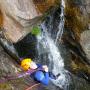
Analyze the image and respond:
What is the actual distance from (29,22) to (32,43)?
1112 millimetres

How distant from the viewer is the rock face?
628 centimetres

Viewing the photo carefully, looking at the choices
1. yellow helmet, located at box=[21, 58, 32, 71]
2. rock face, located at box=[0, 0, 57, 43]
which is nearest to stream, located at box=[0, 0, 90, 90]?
yellow helmet, located at box=[21, 58, 32, 71]

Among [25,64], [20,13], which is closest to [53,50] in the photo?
[25,64]

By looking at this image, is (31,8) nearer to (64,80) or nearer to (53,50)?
(53,50)

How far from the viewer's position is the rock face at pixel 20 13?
628cm

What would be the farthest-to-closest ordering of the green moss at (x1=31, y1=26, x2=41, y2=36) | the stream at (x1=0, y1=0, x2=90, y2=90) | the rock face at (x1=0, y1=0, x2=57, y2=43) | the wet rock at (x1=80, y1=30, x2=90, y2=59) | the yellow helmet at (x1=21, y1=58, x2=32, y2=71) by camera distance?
the green moss at (x1=31, y1=26, x2=41, y2=36), the stream at (x1=0, y1=0, x2=90, y2=90), the wet rock at (x1=80, y1=30, x2=90, y2=59), the yellow helmet at (x1=21, y1=58, x2=32, y2=71), the rock face at (x1=0, y1=0, x2=57, y2=43)

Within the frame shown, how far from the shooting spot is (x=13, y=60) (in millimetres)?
6730

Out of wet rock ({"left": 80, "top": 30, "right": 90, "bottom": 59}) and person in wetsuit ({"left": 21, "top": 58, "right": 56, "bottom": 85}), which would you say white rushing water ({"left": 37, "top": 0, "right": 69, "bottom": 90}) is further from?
person in wetsuit ({"left": 21, "top": 58, "right": 56, "bottom": 85})

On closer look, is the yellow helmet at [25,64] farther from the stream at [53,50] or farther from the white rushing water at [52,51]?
the white rushing water at [52,51]

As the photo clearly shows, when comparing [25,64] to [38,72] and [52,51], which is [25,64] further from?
[52,51]

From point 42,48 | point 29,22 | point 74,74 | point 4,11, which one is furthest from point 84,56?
point 4,11

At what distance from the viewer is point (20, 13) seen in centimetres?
630

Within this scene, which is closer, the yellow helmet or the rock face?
the rock face

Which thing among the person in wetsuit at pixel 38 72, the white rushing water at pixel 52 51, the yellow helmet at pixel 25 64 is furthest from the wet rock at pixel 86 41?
the yellow helmet at pixel 25 64
